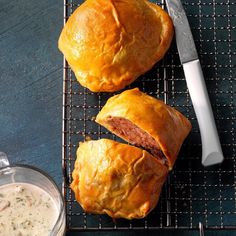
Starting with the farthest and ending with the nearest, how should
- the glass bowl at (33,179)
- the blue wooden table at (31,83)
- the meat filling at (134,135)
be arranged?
the blue wooden table at (31,83), the meat filling at (134,135), the glass bowl at (33,179)

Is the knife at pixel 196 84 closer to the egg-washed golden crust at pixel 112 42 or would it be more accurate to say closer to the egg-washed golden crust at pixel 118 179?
the egg-washed golden crust at pixel 112 42

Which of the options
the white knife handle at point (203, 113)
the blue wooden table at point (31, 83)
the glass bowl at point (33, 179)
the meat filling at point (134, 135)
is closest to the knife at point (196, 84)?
the white knife handle at point (203, 113)

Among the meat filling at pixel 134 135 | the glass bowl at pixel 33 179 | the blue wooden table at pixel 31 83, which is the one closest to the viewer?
the glass bowl at pixel 33 179

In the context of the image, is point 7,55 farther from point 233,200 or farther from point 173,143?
point 233,200

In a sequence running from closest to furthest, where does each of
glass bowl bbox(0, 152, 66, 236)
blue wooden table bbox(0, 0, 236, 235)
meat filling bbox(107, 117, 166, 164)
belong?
glass bowl bbox(0, 152, 66, 236) < meat filling bbox(107, 117, 166, 164) < blue wooden table bbox(0, 0, 236, 235)

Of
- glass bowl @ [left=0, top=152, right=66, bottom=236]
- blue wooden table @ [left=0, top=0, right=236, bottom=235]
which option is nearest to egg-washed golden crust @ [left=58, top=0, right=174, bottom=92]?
blue wooden table @ [left=0, top=0, right=236, bottom=235]

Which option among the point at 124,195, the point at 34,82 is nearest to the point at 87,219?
the point at 124,195

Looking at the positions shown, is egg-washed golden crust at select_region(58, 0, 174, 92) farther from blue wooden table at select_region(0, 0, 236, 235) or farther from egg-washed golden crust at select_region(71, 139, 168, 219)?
egg-washed golden crust at select_region(71, 139, 168, 219)
